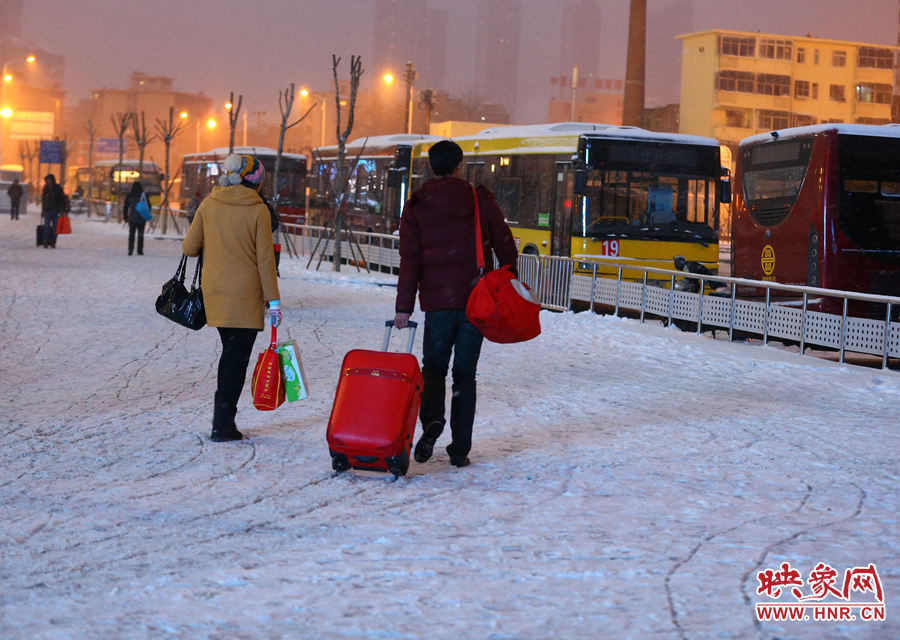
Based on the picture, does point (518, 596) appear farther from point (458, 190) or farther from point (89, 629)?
point (458, 190)

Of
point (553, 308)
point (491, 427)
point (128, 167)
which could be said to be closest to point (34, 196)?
point (128, 167)

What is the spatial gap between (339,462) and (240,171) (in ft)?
6.92

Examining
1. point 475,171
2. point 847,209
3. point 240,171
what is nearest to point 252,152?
point 475,171

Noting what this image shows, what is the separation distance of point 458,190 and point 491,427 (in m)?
2.26

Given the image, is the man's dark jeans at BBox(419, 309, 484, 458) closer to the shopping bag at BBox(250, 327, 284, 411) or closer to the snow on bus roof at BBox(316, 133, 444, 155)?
the shopping bag at BBox(250, 327, 284, 411)

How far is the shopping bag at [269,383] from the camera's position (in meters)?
7.57

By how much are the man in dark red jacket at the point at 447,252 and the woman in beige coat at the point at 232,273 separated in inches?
42.6

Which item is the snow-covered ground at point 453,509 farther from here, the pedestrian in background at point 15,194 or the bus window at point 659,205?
the pedestrian in background at point 15,194

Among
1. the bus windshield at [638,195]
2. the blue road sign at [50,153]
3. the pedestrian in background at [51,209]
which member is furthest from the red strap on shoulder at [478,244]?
the blue road sign at [50,153]

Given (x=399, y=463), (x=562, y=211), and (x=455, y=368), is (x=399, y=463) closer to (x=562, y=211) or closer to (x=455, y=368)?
(x=455, y=368)

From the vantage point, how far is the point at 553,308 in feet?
62.6

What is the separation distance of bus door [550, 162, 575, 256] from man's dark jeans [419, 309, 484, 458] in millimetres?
13318

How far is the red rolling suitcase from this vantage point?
652 cm

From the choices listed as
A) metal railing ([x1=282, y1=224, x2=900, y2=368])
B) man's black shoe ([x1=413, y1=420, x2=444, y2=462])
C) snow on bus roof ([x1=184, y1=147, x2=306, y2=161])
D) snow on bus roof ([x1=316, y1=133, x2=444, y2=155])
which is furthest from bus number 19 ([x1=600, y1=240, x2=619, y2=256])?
snow on bus roof ([x1=184, y1=147, x2=306, y2=161])
